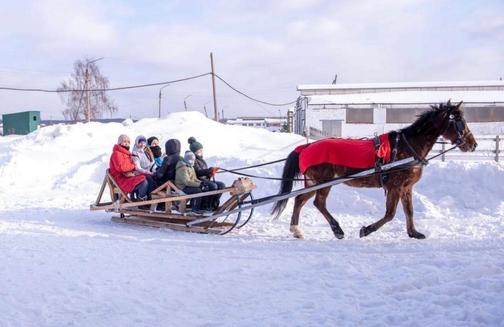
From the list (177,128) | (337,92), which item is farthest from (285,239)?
(337,92)

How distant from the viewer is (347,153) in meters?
7.43

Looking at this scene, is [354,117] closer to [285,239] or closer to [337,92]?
[337,92]

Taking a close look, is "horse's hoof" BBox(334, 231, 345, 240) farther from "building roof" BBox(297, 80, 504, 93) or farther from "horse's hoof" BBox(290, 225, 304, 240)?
"building roof" BBox(297, 80, 504, 93)

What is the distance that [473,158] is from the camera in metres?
14.4

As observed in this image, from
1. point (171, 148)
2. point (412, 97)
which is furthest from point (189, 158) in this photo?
point (412, 97)

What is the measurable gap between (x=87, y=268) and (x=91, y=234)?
86.1 inches

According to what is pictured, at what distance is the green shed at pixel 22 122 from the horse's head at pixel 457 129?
33592mm

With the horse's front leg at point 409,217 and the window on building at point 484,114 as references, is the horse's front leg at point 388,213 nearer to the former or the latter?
the horse's front leg at point 409,217

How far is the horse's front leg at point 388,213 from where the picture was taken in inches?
280

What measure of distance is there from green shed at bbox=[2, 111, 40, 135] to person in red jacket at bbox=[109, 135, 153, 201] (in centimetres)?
3000

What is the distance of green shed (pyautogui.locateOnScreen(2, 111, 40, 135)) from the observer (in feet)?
117

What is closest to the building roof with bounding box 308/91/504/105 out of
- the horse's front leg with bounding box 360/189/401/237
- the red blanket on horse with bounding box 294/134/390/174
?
the red blanket on horse with bounding box 294/134/390/174

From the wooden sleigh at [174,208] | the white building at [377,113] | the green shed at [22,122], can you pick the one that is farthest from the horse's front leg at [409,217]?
the green shed at [22,122]

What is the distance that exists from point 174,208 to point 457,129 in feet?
14.5
